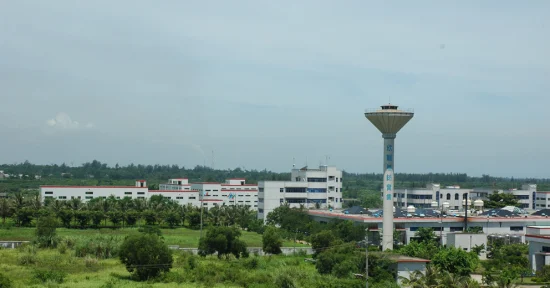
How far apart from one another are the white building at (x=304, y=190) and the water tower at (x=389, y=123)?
31924mm

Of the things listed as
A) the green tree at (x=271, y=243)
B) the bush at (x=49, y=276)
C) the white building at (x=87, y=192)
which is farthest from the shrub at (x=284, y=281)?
the white building at (x=87, y=192)

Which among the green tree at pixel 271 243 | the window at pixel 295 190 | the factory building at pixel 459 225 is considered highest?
the window at pixel 295 190

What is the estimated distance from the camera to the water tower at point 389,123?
54.8 meters

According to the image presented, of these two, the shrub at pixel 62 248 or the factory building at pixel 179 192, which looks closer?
the shrub at pixel 62 248

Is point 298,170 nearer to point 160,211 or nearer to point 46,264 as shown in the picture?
point 160,211

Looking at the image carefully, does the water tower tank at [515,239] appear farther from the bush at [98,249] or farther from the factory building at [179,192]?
the factory building at [179,192]

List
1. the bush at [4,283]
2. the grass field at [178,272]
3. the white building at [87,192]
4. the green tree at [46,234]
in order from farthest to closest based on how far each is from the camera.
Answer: the white building at [87,192] → the green tree at [46,234] → the grass field at [178,272] → the bush at [4,283]

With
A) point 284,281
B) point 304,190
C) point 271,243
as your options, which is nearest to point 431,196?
point 304,190

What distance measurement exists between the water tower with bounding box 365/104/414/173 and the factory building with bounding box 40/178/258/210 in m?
46.9

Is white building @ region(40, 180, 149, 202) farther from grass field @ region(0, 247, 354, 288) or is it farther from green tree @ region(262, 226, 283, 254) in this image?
green tree @ region(262, 226, 283, 254)

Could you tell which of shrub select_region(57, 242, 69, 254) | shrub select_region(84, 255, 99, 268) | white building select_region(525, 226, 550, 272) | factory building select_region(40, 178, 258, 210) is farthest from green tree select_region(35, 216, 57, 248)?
white building select_region(525, 226, 550, 272)

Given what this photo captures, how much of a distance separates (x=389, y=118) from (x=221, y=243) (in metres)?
17.8

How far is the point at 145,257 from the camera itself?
42.2 metres

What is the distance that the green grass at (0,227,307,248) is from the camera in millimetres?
61562
